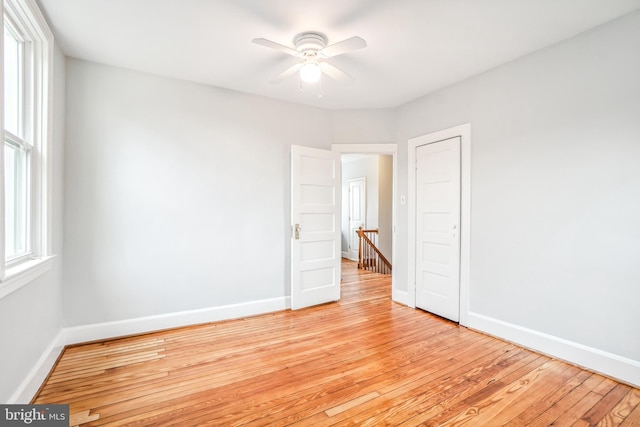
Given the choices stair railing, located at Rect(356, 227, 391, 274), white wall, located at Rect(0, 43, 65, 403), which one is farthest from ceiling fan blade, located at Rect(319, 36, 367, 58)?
stair railing, located at Rect(356, 227, 391, 274)

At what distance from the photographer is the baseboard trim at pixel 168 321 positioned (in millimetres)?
2774

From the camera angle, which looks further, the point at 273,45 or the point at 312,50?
the point at 312,50

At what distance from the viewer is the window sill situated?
5.00ft

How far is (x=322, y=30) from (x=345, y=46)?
11.5 inches

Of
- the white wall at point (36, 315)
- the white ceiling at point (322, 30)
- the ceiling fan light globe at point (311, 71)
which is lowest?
the white wall at point (36, 315)

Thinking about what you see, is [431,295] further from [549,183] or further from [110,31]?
[110,31]

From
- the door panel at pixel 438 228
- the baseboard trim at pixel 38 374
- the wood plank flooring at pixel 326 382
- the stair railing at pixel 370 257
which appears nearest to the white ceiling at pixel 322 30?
the door panel at pixel 438 228

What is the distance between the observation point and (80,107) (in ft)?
9.07

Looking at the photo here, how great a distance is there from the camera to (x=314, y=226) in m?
3.92

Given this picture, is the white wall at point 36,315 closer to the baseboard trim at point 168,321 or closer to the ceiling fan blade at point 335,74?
the baseboard trim at point 168,321

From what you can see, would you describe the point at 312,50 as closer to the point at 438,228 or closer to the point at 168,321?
the point at 438,228

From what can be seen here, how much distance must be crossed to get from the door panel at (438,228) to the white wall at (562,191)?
0.22 m

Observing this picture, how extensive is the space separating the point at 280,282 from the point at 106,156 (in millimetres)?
2312

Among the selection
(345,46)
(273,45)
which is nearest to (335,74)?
(345,46)
